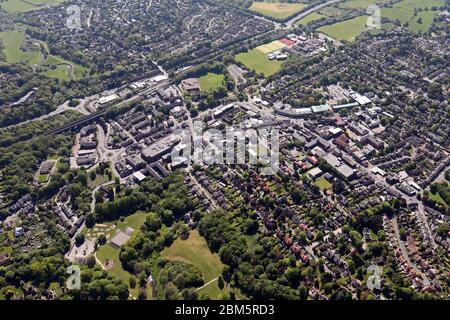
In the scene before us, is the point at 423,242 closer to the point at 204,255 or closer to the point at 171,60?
the point at 204,255

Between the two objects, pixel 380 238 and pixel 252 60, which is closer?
pixel 380 238

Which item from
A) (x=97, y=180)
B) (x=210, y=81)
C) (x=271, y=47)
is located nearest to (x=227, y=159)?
(x=97, y=180)

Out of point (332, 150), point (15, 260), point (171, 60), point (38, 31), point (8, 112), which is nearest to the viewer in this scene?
point (15, 260)

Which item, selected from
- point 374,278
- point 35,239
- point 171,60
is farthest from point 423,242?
point 171,60

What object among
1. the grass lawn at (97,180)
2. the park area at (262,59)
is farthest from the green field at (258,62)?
the grass lawn at (97,180)

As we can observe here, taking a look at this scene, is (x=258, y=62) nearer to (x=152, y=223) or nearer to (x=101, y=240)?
(x=152, y=223)

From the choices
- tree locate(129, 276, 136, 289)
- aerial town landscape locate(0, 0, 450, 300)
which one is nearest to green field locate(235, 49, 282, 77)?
aerial town landscape locate(0, 0, 450, 300)
